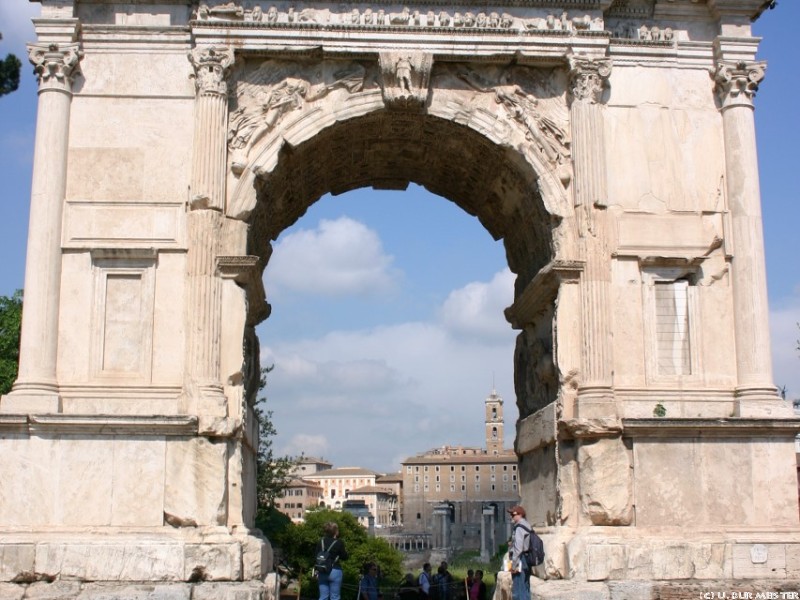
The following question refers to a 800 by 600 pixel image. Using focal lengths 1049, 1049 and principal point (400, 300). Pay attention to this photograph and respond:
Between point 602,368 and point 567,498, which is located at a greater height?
Result: point 602,368

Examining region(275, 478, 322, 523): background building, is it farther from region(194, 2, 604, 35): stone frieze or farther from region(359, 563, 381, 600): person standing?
region(194, 2, 604, 35): stone frieze

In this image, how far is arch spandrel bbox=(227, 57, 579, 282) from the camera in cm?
1335

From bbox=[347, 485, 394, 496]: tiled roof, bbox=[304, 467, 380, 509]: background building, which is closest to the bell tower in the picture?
bbox=[347, 485, 394, 496]: tiled roof

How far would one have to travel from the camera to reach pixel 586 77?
44.2 feet

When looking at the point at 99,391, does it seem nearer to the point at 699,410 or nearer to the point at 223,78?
the point at 223,78

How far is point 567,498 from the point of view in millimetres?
12703

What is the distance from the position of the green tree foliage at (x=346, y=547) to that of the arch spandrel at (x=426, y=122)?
78.8 feet

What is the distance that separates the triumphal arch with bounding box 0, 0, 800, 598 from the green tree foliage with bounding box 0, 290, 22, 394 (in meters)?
15.3

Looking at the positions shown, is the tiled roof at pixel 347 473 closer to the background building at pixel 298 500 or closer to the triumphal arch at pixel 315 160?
the background building at pixel 298 500

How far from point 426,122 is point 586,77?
221 centimetres

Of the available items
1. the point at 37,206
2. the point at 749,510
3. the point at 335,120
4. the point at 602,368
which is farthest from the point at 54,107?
the point at 749,510

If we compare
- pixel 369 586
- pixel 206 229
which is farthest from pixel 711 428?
pixel 206 229

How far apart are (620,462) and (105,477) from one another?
6011 millimetres

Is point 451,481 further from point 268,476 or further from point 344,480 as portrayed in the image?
point 268,476
